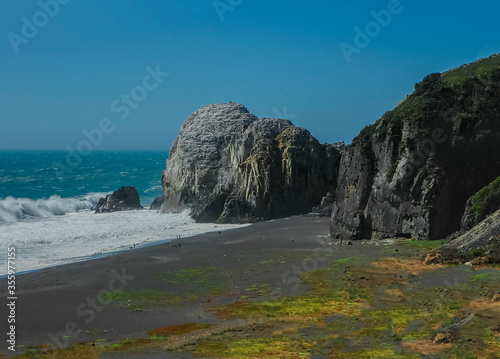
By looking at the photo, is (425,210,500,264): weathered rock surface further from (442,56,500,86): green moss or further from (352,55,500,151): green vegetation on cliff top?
(442,56,500,86): green moss

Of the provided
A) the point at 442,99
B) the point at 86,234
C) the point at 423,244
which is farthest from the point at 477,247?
the point at 86,234

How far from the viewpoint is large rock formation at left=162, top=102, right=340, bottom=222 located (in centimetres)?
5547

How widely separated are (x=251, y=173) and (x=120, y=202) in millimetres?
25140

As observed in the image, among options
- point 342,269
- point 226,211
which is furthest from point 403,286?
point 226,211

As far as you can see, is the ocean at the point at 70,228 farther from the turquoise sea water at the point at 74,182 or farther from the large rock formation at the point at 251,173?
the large rock formation at the point at 251,173

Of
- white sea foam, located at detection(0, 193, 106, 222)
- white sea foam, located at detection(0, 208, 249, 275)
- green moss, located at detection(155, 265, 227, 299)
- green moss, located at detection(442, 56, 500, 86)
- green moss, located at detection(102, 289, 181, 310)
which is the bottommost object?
green moss, located at detection(102, 289, 181, 310)

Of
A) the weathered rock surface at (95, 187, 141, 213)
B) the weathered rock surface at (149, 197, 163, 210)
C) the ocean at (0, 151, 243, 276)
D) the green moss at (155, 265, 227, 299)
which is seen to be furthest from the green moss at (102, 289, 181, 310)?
the weathered rock surface at (95, 187, 141, 213)

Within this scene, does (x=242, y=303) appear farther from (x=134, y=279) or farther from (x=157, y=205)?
(x=157, y=205)

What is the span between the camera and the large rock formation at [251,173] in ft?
182

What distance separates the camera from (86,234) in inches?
1889

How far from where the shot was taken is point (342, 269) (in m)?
26.3

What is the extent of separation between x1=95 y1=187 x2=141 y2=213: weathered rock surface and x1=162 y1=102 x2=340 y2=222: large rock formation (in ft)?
28.2

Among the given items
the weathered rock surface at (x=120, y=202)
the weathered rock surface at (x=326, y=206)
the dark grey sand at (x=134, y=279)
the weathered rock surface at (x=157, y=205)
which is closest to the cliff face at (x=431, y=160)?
the dark grey sand at (x=134, y=279)

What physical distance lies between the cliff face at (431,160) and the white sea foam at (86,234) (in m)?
17.5
